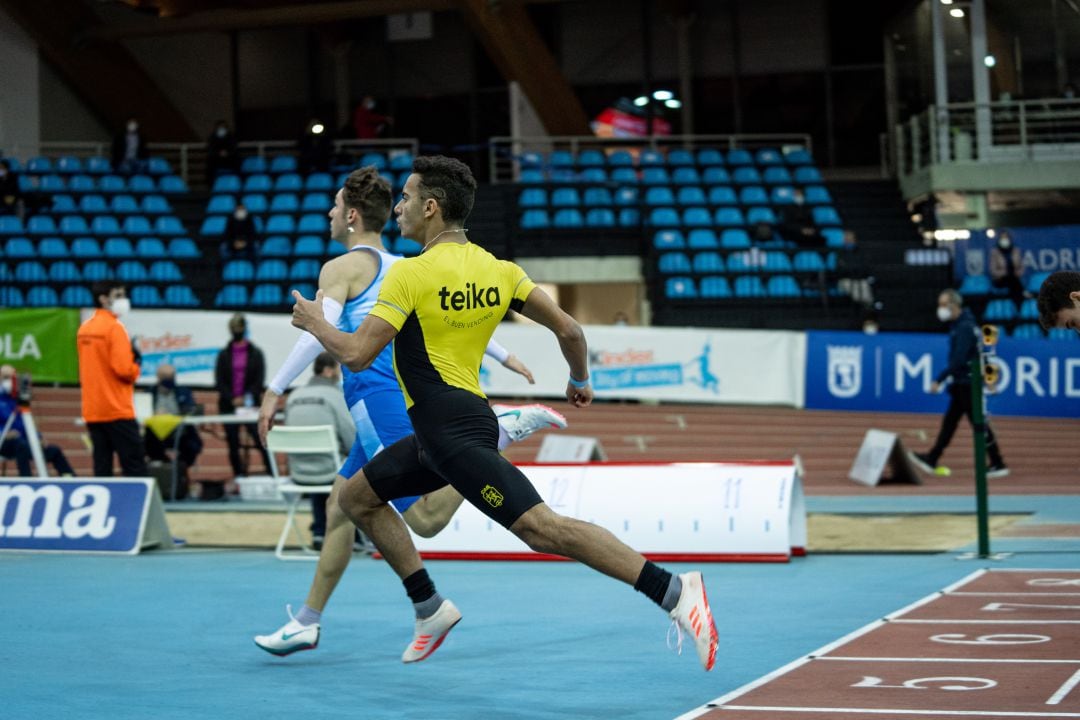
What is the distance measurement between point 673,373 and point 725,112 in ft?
45.0

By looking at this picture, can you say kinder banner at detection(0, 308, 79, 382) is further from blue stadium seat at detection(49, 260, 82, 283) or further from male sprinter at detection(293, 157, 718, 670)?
male sprinter at detection(293, 157, 718, 670)

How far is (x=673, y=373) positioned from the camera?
2028cm

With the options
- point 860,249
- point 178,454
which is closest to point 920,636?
point 178,454

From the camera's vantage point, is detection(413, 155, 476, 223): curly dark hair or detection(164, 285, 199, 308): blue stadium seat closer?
detection(413, 155, 476, 223): curly dark hair

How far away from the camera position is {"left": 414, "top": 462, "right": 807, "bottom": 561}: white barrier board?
980 cm

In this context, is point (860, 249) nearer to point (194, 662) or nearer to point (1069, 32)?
point (1069, 32)

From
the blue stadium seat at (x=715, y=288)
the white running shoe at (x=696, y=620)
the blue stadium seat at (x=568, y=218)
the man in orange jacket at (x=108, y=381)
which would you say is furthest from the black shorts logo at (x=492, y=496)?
the blue stadium seat at (x=568, y=218)

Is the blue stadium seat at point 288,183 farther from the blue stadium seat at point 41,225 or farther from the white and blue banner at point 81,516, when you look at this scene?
the white and blue banner at point 81,516

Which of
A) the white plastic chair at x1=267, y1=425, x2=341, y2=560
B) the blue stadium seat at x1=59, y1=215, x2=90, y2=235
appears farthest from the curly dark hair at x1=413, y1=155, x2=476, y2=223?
the blue stadium seat at x1=59, y1=215, x2=90, y2=235

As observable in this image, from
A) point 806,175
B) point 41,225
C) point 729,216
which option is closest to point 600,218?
point 729,216

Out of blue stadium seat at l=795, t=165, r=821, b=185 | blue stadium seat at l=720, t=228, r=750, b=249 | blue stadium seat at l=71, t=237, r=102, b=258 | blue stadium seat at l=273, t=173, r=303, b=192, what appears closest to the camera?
blue stadium seat at l=71, t=237, r=102, b=258

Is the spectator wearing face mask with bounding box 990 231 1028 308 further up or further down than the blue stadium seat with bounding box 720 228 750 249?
further down

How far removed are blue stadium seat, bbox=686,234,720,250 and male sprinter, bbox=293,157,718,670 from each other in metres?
18.6

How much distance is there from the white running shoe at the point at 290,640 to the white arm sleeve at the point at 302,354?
977mm
